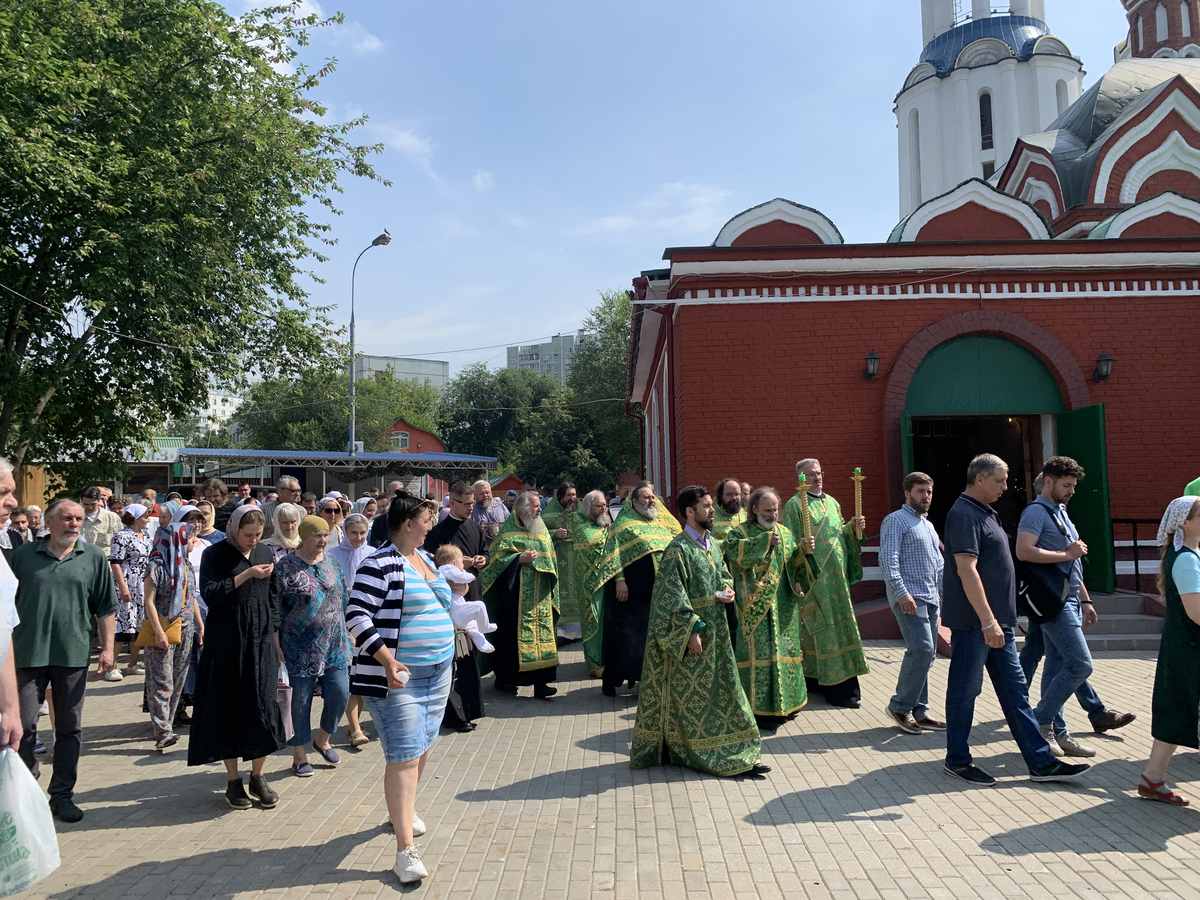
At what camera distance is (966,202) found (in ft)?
43.8

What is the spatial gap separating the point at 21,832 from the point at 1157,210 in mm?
14639

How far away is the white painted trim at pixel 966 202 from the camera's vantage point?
13.2m

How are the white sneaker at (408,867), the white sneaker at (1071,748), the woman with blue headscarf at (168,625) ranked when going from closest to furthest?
1. the white sneaker at (408,867)
2. the white sneaker at (1071,748)
3. the woman with blue headscarf at (168,625)

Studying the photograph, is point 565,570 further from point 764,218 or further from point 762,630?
point 764,218

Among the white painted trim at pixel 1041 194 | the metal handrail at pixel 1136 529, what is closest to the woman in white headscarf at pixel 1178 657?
the metal handrail at pixel 1136 529

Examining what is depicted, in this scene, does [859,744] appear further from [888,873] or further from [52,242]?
[52,242]

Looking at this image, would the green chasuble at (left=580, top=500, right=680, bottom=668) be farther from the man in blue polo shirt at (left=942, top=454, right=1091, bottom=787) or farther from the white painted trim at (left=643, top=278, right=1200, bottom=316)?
the white painted trim at (left=643, top=278, right=1200, bottom=316)

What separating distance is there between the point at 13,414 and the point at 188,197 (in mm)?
4732

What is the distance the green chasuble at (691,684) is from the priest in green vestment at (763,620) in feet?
2.48

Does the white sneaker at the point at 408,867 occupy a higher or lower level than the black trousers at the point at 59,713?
lower

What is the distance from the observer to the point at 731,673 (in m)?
5.70

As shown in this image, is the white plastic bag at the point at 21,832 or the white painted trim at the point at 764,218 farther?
the white painted trim at the point at 764,218

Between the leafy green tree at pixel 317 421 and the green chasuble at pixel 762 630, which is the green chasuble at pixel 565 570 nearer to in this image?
the green chasuble at pixel 762 630

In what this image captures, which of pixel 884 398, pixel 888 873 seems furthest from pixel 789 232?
pixel 888 873
